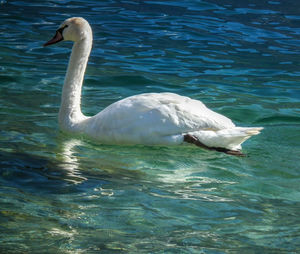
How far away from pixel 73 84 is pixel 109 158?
133 cm

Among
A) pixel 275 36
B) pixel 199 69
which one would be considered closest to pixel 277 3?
pixel 275 36

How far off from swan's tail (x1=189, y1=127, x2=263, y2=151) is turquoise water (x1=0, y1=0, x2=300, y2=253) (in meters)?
0.16

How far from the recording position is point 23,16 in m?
14.2

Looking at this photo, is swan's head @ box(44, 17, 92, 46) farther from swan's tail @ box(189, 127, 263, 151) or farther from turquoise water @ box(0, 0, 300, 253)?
swan's tail @ box(189, 127, 263, 151)

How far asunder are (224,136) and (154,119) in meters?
0.69

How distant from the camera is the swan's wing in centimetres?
661

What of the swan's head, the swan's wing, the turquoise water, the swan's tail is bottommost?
the turquoise water

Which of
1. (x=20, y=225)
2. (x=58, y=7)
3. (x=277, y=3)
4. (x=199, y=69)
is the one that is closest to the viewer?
(x=20, y=225)

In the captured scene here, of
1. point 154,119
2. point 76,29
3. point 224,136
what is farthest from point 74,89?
point 224,136

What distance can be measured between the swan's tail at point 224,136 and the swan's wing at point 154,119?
0.23ft

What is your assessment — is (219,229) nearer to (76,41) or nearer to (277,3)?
(76,41)

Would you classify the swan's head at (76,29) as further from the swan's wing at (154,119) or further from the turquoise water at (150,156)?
the swan's wing at (154,119)

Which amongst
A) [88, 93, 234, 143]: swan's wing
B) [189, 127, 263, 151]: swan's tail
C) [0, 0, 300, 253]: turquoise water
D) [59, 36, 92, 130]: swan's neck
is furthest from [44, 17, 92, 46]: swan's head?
[189, 127, 263, 151]: swan's tail

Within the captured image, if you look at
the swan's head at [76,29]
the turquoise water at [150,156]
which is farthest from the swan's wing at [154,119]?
the swan's head at [76,29]
